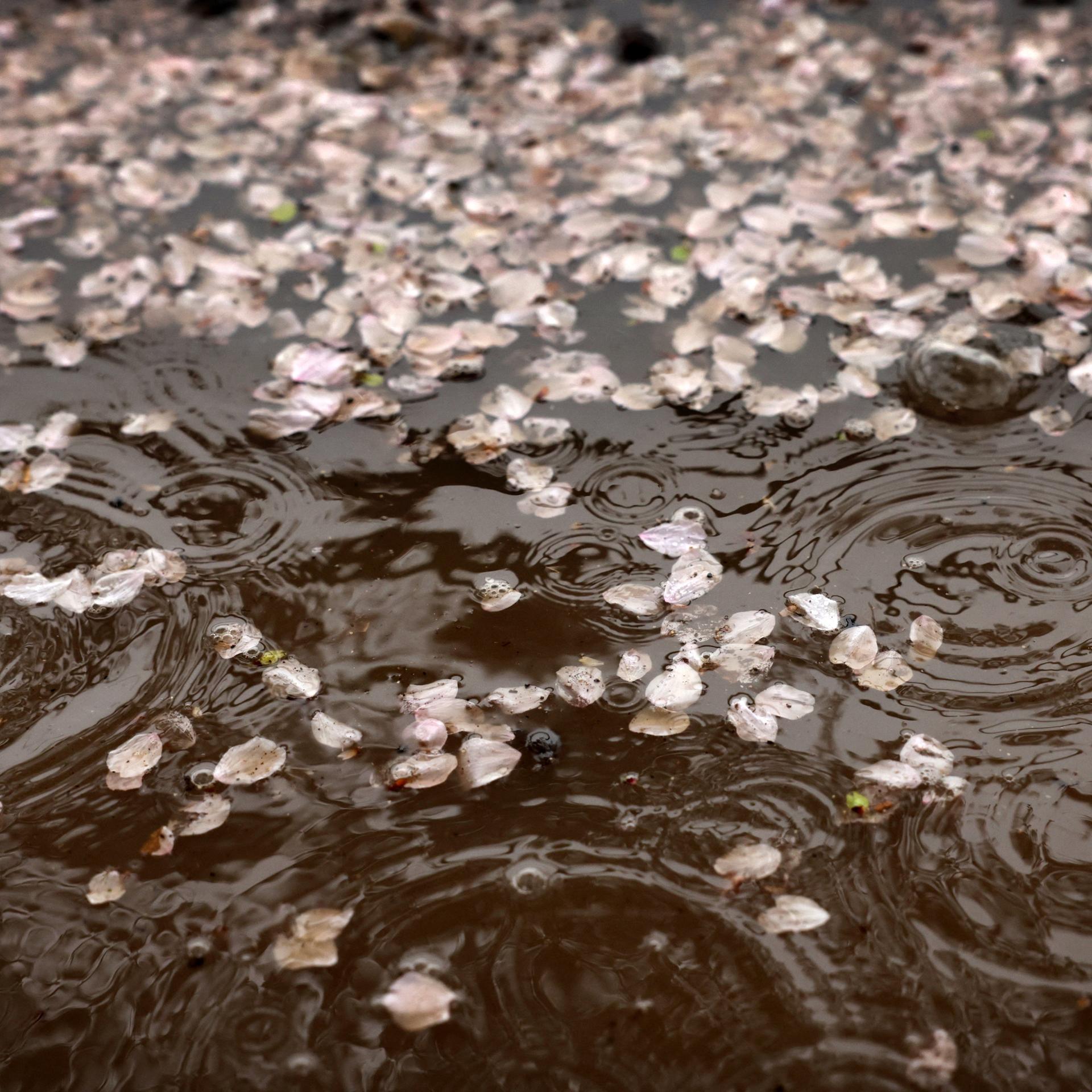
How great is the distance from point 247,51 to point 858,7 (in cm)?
259

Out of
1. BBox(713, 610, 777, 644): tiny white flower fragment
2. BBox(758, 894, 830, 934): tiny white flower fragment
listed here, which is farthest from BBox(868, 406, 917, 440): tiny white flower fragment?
BBox(758, 894, 830, 934): tiny white flower fragment

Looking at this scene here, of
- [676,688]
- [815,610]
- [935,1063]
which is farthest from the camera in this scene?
[815,610]

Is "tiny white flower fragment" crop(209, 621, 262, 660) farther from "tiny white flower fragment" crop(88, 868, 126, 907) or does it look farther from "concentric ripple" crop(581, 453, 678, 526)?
"concentric ripple" crop(581, 453, 678, 526)

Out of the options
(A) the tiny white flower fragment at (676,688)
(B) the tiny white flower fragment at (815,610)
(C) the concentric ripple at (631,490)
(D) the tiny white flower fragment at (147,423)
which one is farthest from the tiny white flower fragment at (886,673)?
(D) the tiny white flower fragment at (147,423)

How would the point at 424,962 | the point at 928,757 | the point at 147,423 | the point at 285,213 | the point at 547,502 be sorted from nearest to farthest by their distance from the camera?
the point at 424,962 → the point at 928,757 → the point at 547,502 → the point at 147,423 → the point at 285,213

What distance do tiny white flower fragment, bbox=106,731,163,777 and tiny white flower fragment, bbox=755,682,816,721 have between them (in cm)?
118

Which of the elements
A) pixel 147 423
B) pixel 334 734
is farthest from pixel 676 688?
pixel 147 423

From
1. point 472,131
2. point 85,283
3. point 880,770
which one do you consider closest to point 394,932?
point 880,770

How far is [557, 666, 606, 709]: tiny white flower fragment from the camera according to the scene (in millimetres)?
1982

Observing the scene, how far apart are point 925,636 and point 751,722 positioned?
43 centimetres

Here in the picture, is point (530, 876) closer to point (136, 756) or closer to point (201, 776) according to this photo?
point (201, 776)

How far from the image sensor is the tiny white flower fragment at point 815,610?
207 centimetres

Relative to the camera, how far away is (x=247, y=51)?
4.21 m

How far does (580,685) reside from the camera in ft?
6.56
